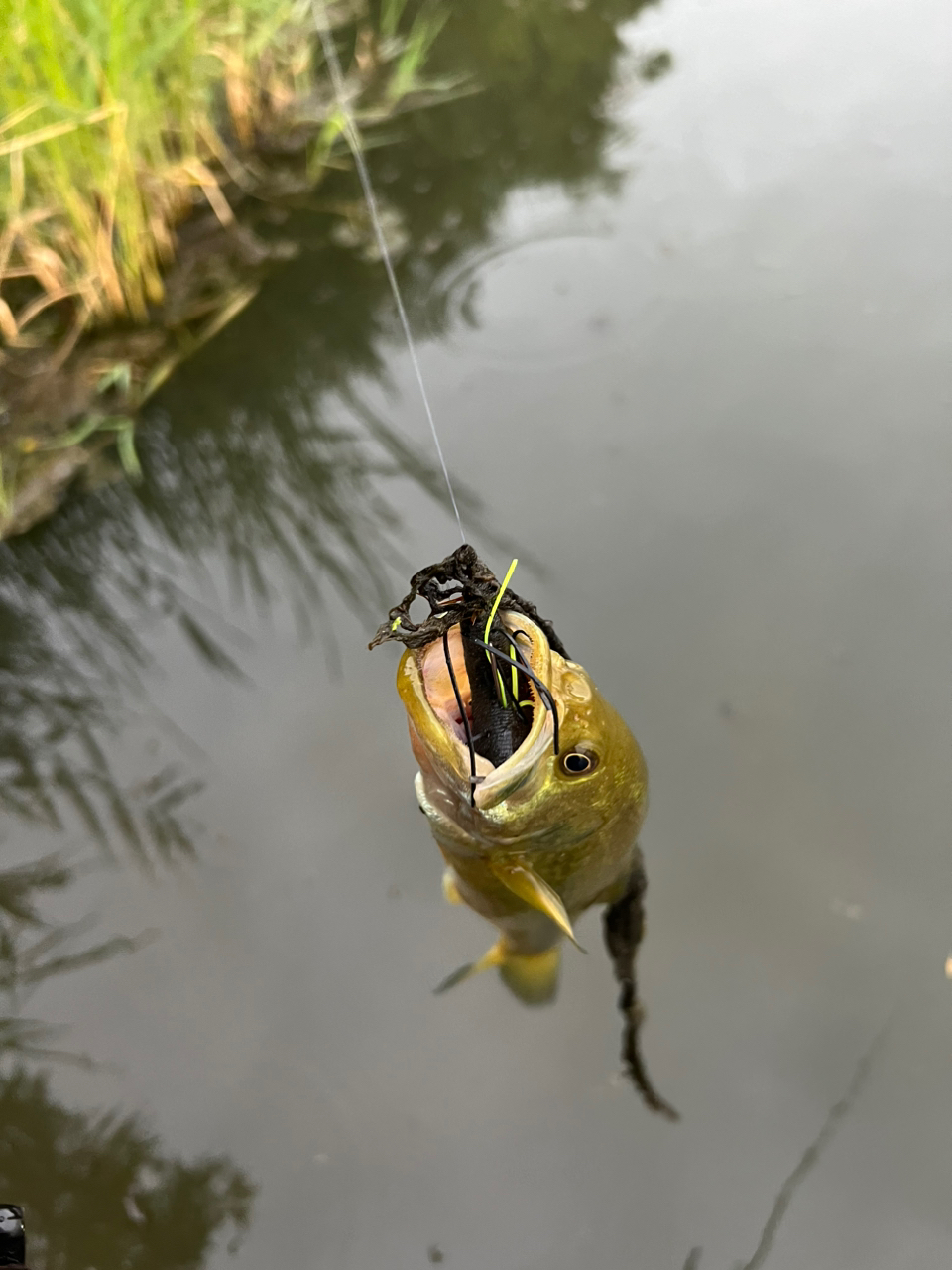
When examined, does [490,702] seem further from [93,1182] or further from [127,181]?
[127,181]

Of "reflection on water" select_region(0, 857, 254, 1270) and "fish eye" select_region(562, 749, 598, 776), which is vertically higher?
"fish eye" select_region(562, 749, 598, 776)

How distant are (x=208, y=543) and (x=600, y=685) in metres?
1.47

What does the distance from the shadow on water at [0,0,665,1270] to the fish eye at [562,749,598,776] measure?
149cm

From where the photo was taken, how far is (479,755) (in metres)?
1.18

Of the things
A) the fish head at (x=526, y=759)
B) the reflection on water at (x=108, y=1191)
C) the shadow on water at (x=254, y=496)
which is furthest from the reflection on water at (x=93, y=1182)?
the fish head at (x=526, y=759)

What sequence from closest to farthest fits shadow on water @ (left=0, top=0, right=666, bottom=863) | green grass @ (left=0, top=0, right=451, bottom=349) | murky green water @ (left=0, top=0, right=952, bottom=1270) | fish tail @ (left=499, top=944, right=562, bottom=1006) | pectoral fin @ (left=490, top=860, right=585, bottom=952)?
pectoral fin @ (left=490, top=860, right=585, bottom=952), murky green water @ (left=0, top=0, right=952, bottom=1270), fish tail @ (left=499, top=944, right=562, bottom=1006), shadow on water @ (left=0, top=0, right=666, bottom=863), green grass @ (left=0, top=0, right=451, bottom=349)

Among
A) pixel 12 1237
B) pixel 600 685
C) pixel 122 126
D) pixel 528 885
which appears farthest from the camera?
pixel 122 126

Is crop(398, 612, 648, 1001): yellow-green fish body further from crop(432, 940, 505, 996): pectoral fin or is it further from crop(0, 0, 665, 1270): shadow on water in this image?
crop(0, 0, 665, 1270): shadow on water

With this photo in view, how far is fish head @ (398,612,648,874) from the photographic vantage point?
43.9 inches

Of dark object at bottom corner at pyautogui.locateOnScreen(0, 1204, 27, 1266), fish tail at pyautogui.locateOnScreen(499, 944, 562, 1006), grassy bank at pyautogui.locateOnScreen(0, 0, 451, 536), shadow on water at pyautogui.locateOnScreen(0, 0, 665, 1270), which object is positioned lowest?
fish tail at pyautogui.locateOnScreen(499, 944, 562, 1006)

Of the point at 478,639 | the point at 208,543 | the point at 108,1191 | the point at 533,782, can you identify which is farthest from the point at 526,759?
the point at 208,543

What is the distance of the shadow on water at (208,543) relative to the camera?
1.90m

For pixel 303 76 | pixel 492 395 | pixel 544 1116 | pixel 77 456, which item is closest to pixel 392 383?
pixel 492 395

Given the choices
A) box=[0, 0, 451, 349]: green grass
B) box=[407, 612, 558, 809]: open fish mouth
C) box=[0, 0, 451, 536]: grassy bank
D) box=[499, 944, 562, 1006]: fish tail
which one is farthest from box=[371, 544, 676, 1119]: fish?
box=[0, 0, 451, 349]: green grass
